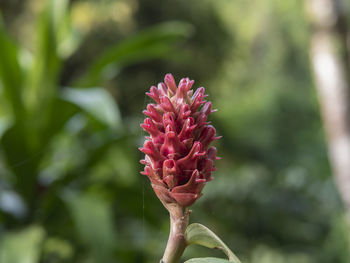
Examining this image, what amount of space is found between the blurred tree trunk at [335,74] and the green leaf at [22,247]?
119 centimetres

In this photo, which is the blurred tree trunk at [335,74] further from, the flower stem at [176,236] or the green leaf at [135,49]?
the flower stem at [176,236]

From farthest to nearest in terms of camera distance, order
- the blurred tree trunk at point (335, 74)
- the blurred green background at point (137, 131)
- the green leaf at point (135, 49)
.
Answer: the blurred tree trunk at point (335, 74) < the green leaf at point (135, 49) < the blurred green background at point (137, 131)

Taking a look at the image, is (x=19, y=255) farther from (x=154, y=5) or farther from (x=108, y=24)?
(x=154, y=5)

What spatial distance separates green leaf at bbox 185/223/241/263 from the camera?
17cm

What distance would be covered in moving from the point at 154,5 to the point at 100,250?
213 centimetres

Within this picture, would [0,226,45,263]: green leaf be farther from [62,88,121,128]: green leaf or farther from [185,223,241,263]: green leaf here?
[185,223,241,263]: green leaf

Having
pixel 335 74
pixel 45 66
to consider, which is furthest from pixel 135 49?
pixel 335 74

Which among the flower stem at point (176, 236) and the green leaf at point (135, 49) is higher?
the green leaf at point (135, 49)

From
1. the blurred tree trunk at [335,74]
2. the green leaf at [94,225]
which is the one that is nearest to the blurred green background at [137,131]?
the green leaf at [94,225]

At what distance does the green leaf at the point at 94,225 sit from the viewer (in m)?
0.90

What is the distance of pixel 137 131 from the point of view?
52 cm

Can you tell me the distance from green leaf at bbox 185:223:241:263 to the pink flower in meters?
0.01

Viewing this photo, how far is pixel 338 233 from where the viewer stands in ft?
6.00

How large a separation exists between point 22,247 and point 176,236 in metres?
0.76
